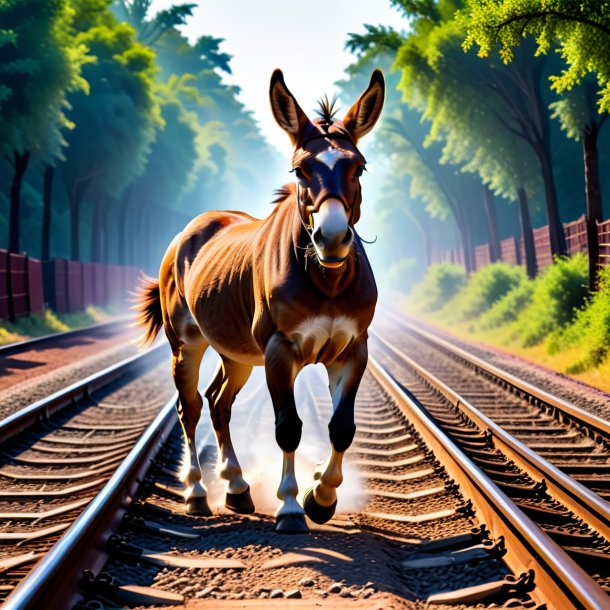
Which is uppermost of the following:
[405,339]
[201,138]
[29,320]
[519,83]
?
[201,138]

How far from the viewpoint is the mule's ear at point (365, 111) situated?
5.35 metres

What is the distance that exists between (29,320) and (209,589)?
23.7 m

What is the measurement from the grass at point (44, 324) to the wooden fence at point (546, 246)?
14.2m

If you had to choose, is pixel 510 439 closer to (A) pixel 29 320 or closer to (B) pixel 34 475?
(B) pixel 34 475

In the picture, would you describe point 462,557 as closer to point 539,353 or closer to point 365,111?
point 365,111

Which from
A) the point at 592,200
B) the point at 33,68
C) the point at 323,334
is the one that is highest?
the point at 33,68

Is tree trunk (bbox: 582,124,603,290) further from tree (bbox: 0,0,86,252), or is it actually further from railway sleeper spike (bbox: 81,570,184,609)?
tree (bbox: 0,0,86,252)

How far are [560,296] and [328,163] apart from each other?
15.0 meters

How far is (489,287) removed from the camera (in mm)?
29750

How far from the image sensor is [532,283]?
83.5 ft

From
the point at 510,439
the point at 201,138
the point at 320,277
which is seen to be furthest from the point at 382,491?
the point at 201,138

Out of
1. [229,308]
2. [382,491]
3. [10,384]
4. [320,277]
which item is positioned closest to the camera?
[320,277]

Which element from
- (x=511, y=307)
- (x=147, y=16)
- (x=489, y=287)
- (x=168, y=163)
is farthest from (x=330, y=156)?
(x=147, y=16)

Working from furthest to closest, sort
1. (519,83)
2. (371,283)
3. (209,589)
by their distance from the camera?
(519,83), (371,283), (209,589)
